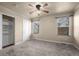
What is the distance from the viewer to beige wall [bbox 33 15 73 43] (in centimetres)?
604

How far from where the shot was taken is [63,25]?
19.0 feet

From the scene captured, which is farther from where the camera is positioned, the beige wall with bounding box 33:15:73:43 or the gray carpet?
the beige wall with bounding box 33:15:73:43

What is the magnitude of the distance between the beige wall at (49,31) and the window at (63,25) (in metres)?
0.26

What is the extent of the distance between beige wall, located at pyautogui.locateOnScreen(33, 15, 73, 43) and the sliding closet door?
249 cm

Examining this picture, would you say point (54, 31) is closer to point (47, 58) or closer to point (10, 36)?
point (10, 36)

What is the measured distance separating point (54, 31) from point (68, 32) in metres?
1.04

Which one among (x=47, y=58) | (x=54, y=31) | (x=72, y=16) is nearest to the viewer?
(x=47, y=58)

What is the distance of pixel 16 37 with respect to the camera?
549cm

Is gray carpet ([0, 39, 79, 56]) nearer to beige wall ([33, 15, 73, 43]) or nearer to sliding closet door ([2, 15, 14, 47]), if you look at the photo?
sliding closet door ([2, 15, 14, 47])

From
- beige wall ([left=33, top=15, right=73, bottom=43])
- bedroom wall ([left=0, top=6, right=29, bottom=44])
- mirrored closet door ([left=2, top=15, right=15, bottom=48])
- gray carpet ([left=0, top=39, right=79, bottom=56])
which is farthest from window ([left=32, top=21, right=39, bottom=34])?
gray carpet ([left=0, top=39, right=79, bottom=56])

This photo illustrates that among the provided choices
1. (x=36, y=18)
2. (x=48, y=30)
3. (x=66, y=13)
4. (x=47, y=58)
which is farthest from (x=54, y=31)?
(x=47, y=58)

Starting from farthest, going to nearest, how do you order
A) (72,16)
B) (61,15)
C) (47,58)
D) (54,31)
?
(54,31) < (61,15) < (72,16) < (47,58)

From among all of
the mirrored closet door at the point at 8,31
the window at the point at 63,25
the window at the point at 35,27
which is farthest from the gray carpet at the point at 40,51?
the window at the point at 35,27

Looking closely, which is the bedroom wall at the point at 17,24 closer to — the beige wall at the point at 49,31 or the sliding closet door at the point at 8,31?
the sliding closet door at the point at 8,31
